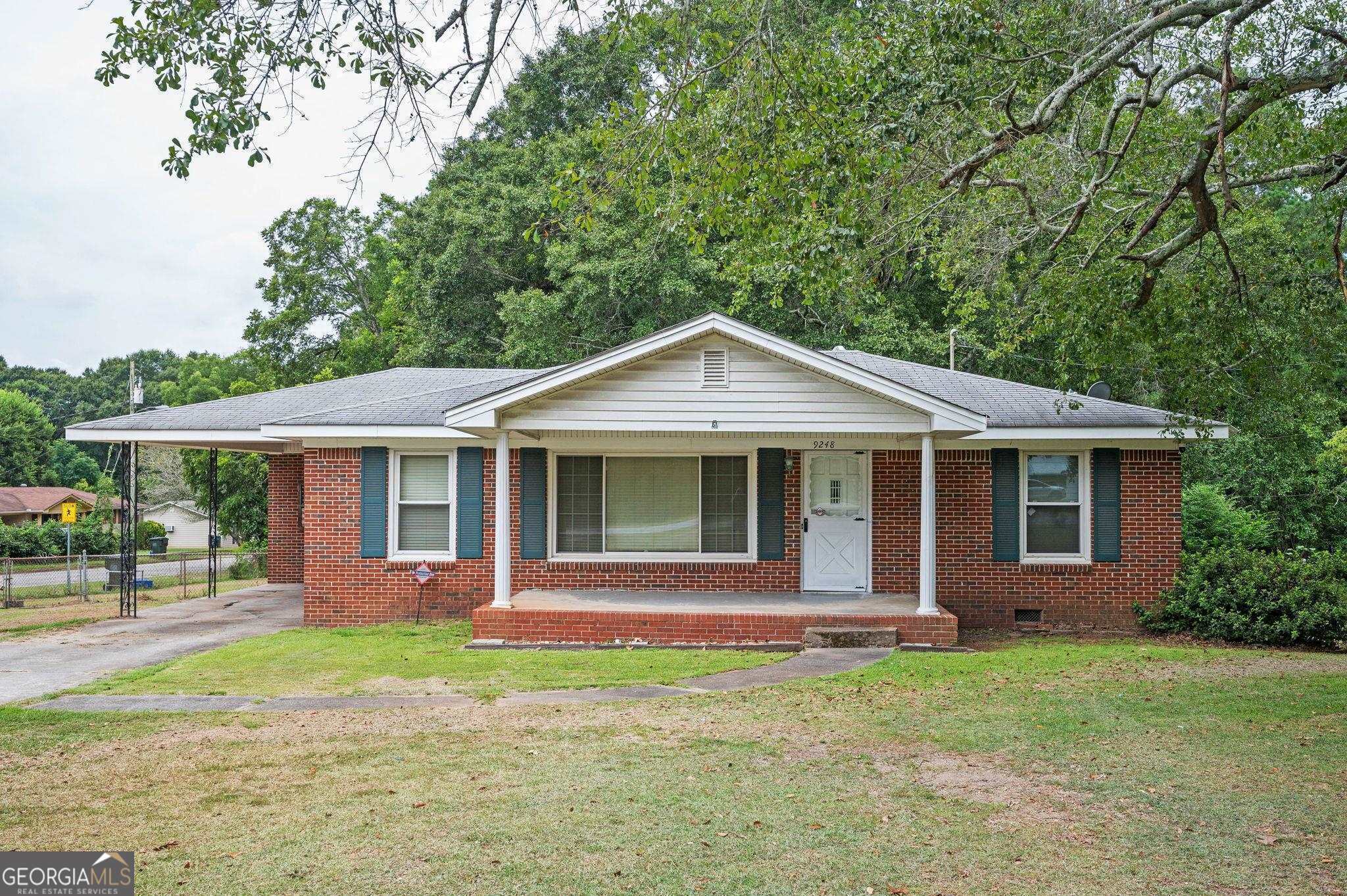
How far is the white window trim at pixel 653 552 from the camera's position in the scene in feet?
45.8

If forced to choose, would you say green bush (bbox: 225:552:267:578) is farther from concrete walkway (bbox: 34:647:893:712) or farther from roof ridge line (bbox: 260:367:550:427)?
concrete walkway (bbox: 34:647:893:712)

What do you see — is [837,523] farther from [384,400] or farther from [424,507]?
[384,400]

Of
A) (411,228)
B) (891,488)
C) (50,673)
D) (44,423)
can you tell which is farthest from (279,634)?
(44,423)

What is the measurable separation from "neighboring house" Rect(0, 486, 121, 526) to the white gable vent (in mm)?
41090

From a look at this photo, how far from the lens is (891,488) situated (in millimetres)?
13867

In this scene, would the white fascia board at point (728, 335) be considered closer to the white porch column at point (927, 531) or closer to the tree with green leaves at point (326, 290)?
the white porch column at point (927, 531)

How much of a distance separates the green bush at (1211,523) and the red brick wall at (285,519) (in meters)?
16.0

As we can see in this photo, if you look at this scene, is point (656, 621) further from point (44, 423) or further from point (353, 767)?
point (44, 423)

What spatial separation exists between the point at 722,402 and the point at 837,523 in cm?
312

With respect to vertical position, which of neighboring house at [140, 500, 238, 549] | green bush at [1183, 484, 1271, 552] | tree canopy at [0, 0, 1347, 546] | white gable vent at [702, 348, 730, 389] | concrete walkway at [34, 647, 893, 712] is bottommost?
neighboring house at [140, 500, 238, 549]

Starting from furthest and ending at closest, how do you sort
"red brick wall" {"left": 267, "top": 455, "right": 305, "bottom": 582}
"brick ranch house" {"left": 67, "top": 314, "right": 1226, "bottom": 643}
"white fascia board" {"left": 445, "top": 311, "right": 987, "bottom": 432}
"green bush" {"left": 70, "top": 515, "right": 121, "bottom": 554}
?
"green bush" {"left": 70, "top": 515, "right": 121, "bottom": 554} → "red brick wall" {"left": 267, "top": 455, "right": 305, "bottom": 582} → "brick ranch house" {"left": 67, "top": 314, "right": 1226, "bottom": 643} → "white fascia board" {"left": 445, "top": 311, "right": 987, "bottom": 432}

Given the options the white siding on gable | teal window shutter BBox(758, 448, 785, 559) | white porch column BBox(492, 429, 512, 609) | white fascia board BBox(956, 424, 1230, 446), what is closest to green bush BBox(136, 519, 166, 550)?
white porch column BBox(492, 429, 512, 609)

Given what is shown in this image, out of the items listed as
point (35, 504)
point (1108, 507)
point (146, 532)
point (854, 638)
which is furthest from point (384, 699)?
point (35, 504)

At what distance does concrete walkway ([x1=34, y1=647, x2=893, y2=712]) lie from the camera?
338 inches
